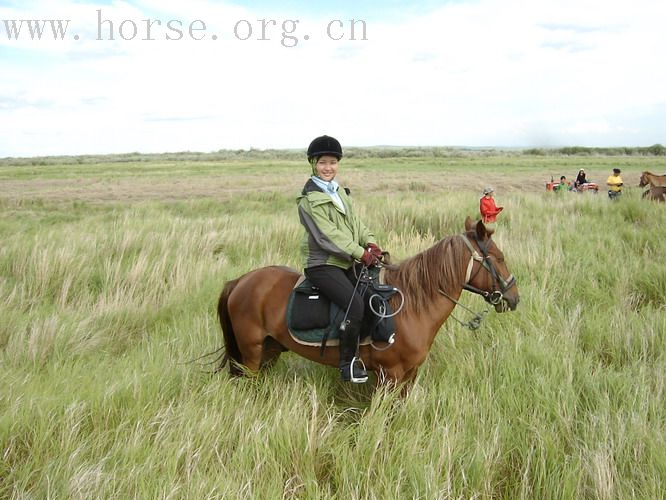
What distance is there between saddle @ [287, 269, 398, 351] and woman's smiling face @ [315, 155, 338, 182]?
2.65 feet

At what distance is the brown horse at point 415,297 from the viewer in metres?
3.44

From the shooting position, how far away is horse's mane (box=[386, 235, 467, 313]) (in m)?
3.47

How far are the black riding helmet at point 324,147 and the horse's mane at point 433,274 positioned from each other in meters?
1.03

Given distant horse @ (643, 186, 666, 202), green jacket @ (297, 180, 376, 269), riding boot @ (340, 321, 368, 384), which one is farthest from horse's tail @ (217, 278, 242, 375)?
distant horse @ (643, 186, 666, 202)

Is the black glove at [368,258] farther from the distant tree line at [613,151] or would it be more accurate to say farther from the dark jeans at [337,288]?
the distant tree line at [613,151]

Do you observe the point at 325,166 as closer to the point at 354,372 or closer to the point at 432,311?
the point at 432,311

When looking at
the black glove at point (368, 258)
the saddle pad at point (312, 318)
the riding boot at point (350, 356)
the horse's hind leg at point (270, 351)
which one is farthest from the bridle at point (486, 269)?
the horse's hind leg at point (270, 351)

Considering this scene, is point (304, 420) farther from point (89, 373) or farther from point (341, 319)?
point (89, 373)

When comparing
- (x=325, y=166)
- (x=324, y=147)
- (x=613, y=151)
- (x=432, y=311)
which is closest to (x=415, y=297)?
(x=432, y=311)

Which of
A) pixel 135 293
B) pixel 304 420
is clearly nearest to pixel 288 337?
pixel 304 420

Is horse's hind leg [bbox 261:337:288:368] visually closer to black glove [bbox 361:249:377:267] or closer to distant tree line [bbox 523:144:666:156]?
black glove [bbox 361:249:377:267]

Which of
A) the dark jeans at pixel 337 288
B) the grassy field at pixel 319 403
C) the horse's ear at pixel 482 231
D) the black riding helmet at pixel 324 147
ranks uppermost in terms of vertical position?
the black riding helmet at pixel 324 147

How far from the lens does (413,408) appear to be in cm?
316

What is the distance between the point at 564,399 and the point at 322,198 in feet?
7.02
